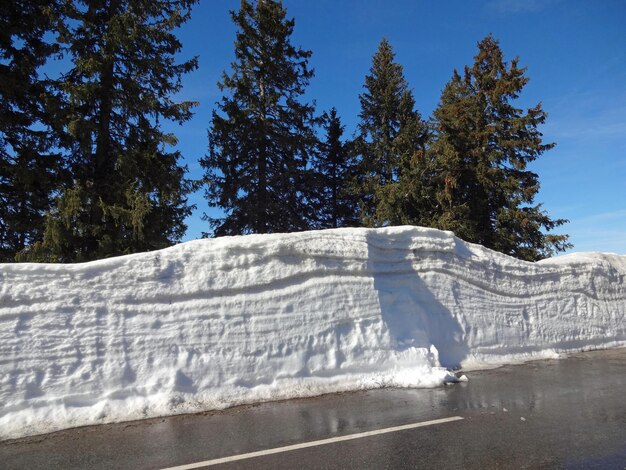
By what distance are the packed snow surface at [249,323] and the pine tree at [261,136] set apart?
12.7 m

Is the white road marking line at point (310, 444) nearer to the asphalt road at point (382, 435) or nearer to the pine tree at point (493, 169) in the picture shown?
the asphalt road at point (382, 435)

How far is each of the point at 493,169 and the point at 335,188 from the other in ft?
33.1

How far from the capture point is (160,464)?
4.25 m

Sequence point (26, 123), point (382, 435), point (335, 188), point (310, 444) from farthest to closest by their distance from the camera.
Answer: point (335, 188) < point (26, 123) < point (382, 435) < point (310, 444)

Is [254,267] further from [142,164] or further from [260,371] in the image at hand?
[142,164]

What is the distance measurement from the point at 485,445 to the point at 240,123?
1948 centimetres

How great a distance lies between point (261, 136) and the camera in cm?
2161

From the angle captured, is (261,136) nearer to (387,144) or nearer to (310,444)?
(387,144)

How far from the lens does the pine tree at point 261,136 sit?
21.6 m

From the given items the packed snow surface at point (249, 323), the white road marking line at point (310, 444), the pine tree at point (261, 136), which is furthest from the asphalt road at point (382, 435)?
the pine tree at point (261, 136)

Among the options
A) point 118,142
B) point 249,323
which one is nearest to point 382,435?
point 249,323

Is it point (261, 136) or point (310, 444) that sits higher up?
point (261, 136)

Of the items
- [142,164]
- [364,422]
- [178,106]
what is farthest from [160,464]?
[178,106]

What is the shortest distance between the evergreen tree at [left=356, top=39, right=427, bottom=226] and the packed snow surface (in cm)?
1244
